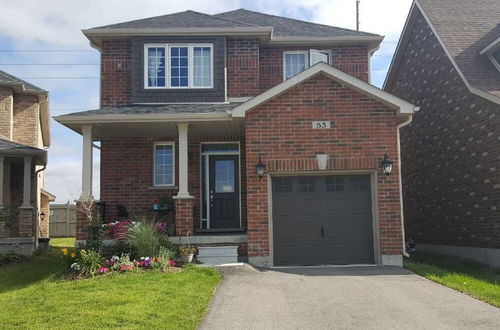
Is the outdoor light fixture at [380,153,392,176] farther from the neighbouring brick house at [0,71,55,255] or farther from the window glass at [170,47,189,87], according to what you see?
the neighbouring brick house at [0,71,55,255]

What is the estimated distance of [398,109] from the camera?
1182 centimetres

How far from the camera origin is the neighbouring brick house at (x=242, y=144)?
1177 centimetres

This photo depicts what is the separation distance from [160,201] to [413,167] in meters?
8.77

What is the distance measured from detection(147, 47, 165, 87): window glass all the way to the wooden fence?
45.9 ft

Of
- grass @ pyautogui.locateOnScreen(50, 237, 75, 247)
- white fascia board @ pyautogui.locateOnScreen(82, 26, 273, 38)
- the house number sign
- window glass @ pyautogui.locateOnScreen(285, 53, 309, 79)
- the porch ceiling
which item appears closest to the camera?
the house number sign

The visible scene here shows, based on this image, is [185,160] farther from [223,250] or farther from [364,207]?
[364,207]

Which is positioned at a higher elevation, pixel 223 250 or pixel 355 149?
pixel 355 149

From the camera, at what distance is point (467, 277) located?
410 inches

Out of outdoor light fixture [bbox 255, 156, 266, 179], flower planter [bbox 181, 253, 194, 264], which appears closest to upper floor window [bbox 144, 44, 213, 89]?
outdoor light fixture [bbox 255, 156, 266, 179]

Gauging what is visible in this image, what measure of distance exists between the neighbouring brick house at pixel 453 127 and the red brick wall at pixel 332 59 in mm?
2291

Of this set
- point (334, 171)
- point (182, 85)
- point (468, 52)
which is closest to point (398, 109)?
point (334, 171)

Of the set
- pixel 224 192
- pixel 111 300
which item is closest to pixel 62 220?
pixel 224 192

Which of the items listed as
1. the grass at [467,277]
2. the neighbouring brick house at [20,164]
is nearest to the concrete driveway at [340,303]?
the grass at [467,277]

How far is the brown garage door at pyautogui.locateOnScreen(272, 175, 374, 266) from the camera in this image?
12.0 m
